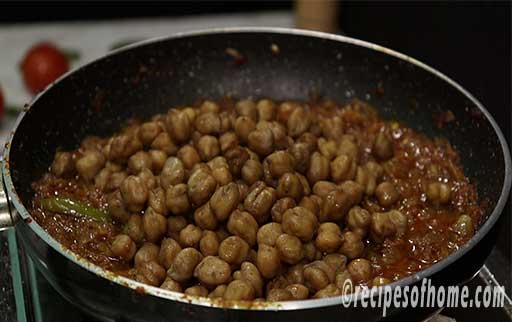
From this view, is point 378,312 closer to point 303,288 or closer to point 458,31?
point 303,288

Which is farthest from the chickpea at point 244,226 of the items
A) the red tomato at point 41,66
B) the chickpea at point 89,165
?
the red tomato at point 41,66

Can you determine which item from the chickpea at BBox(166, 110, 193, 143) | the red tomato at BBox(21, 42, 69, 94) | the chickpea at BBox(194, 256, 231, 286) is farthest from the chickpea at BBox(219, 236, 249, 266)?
the red tomato at BBox(21, 42, 69, 94)

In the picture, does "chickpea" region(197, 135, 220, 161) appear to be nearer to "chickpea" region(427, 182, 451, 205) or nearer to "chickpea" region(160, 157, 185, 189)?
"chickpea" region(160, 157, 185, 189)

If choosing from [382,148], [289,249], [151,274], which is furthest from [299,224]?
[382,148]

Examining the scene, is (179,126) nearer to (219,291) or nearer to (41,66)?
(219,291)

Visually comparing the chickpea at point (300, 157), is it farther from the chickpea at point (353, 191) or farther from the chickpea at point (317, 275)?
the chickpea at point (317, 275)

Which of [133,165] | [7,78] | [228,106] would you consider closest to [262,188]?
[133,165]

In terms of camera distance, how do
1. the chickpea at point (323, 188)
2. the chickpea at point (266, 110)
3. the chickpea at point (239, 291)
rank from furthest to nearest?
the chickpea at point (266, 110) → the chickpea at point (323, 188) → the chickpea at point (239, 291)
